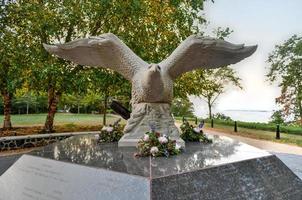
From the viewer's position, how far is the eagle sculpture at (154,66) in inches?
233

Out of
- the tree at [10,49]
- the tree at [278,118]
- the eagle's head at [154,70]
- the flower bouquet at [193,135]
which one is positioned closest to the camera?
the eagle's head at [154,70]

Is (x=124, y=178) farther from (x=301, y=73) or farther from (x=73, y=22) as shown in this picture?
(x=301, y=73)

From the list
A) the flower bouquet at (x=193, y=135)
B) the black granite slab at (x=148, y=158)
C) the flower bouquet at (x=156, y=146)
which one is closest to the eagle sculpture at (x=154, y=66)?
the black granite slab at (x=148, y=158)

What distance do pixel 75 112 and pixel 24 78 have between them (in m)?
26.0

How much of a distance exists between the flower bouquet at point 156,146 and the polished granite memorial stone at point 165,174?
0.14m

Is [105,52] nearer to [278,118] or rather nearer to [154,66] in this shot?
[154,66]

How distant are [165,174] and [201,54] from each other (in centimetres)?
274

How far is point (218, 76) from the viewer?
2703 centimetres

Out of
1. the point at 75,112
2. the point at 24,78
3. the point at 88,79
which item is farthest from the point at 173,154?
the point at 75,112

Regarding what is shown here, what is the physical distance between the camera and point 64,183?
4.78 m

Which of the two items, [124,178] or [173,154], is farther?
[173,154]

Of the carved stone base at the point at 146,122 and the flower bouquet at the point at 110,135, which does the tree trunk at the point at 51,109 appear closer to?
the flower bouquet at the point at 110,135

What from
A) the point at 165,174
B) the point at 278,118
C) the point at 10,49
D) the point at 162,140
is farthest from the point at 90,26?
the point at 278,118

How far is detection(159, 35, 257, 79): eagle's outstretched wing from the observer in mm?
5914
